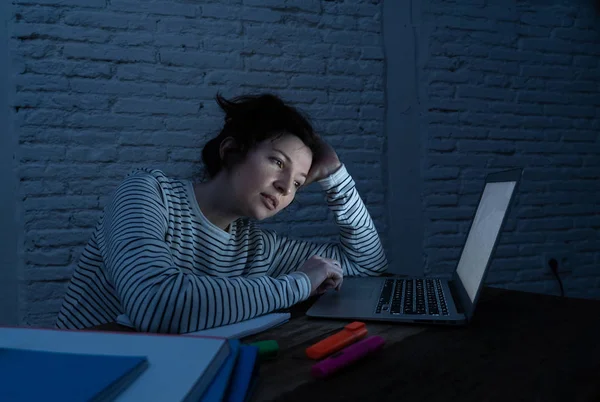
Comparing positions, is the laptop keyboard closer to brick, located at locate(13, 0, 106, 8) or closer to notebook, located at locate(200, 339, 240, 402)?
notebook, located at locate(200, 339, 240, 402)

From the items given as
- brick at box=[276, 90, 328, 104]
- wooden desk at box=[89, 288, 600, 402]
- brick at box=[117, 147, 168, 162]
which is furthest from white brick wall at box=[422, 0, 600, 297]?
wooden desk at box=[89, 288, 600, 402]

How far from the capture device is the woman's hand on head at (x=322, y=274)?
1.06 m

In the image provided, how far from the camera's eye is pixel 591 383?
59 cm

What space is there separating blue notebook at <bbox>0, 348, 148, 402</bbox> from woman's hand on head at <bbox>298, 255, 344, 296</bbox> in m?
0.61

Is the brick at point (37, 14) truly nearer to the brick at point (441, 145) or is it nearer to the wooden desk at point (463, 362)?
the wooden desk at point (463, 362)

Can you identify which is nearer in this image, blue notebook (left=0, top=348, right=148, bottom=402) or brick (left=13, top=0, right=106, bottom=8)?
blue notebook (left=0, top=348, right=148, bottom=402)

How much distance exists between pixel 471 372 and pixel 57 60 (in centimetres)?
191

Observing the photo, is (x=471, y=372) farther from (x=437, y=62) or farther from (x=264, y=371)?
(x=437, y=62)

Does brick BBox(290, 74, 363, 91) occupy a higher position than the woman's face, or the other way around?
brick BBox(290, 74, 363, 91)

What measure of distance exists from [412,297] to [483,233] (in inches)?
7.7

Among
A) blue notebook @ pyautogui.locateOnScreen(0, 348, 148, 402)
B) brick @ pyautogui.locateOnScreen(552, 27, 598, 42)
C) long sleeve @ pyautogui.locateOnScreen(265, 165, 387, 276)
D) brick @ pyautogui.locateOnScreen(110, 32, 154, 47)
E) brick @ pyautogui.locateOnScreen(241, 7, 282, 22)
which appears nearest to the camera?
blue notebook @ pyautogui.locateOnScreen(0, 348, 148, 402)

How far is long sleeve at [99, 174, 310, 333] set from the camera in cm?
80

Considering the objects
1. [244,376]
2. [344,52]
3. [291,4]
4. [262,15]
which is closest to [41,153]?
[262,15]

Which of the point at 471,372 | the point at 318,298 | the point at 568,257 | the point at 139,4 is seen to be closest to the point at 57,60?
the point at 139,4
